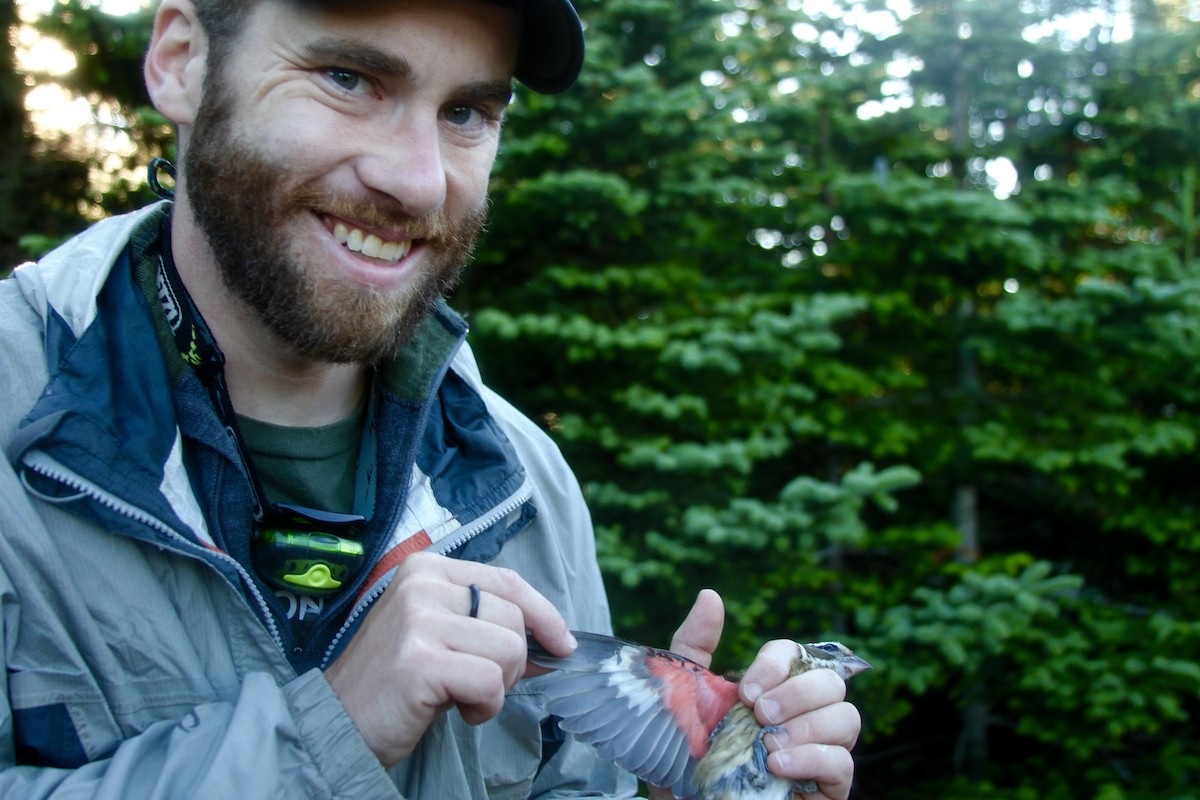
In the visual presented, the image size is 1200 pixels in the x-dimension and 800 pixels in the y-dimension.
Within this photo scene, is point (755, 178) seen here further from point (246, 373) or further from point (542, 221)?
point (246, 373)

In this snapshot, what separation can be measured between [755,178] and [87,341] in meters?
5.26

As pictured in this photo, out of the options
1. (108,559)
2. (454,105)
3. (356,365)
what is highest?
(454,105)

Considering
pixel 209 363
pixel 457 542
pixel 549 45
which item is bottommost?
pixel 457 542

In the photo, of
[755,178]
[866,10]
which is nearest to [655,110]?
[755,178]

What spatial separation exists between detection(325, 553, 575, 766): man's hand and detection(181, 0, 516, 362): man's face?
1.75ft

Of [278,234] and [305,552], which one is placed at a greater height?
[278,234]

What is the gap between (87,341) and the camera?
5.07 feet

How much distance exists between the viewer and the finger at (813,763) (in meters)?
1.62

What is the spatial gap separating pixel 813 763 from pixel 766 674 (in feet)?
0.55

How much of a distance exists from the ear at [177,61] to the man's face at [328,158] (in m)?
0.08

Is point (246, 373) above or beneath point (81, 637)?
above

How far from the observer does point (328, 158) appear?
→ 5.27 ft

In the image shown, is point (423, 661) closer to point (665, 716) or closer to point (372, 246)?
point (665, 716)

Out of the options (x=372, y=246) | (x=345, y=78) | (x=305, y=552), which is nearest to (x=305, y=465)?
(x=305, y=552)
